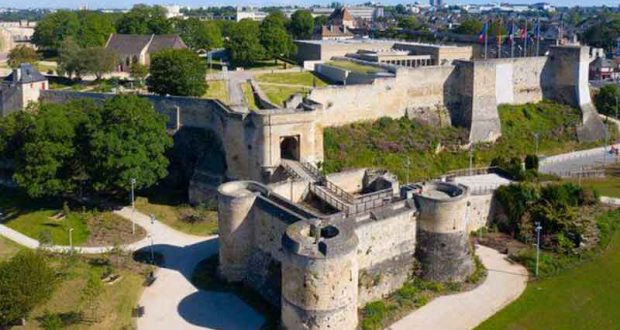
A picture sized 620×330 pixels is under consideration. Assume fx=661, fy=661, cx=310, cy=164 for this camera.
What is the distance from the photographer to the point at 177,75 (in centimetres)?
4591

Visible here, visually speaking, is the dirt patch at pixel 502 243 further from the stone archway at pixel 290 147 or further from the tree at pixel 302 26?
the tree at pixel 302 26

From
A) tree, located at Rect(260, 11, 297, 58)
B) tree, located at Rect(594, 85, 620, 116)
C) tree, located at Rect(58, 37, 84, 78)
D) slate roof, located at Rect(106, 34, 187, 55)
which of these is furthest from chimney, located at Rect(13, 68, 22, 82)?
tree, located at Rect(594, 85, 620, 116)

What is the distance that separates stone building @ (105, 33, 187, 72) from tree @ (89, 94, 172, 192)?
2889cm

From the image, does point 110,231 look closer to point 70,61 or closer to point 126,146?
point 126,146

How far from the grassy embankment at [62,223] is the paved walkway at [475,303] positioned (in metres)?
15.0

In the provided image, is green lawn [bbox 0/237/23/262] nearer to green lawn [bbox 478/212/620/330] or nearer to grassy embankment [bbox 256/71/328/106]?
grassy embankment [bbox 256/71/328/106]

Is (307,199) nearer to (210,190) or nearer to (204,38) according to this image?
(210,190)

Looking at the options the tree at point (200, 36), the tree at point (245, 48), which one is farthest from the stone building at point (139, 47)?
the tree at point (200, 36)

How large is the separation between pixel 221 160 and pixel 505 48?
36935 mm

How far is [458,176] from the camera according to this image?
39781mm

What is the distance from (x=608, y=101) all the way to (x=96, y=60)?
4296 centimetres

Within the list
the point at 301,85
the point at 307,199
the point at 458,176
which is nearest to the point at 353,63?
the point at 301,85

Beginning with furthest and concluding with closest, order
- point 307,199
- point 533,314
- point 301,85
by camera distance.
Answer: point 301,85, point 307,199, point 533,314

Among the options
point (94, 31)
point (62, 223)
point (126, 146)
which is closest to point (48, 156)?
point (62, 223)
